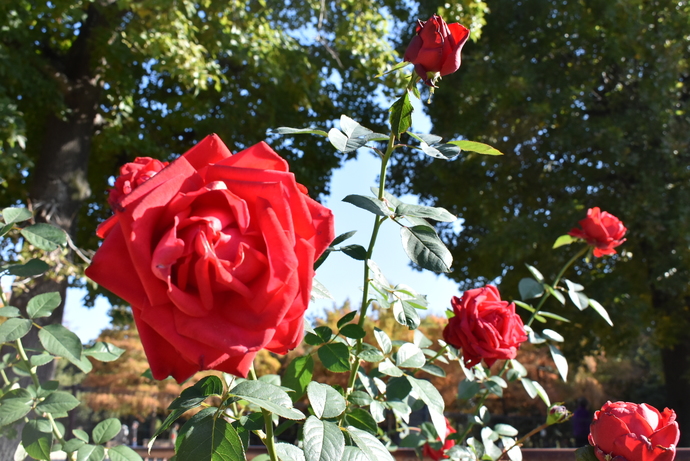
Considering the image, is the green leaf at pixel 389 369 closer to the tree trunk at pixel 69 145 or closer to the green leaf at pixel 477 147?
the green leaf at pixel 477 147

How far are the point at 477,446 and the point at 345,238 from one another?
0.67 meters

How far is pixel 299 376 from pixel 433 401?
246 mm

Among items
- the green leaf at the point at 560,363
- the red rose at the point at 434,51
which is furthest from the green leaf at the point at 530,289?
the red rose at the point at 434,51

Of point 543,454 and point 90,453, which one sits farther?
point 543,454

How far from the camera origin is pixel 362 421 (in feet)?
2.58

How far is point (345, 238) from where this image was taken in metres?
0.80

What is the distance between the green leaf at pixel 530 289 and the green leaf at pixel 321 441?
2.88 feet

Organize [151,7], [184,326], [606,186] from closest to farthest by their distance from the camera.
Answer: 1. [184,326]
2. [151,7]
3. [606,186]

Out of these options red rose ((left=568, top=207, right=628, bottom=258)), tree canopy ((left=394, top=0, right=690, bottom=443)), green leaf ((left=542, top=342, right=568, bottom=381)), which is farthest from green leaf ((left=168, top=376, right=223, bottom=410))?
tree canopy ((left=394, top=0, right=690, bottom=443))

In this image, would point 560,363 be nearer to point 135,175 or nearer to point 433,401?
point 433,401

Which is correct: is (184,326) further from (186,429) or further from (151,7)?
(151,7)

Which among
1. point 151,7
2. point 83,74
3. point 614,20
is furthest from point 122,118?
point 614,20

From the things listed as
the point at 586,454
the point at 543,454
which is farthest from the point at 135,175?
the point at 543,454

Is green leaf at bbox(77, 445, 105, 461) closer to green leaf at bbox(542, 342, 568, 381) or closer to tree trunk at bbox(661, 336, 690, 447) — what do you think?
green leaf at bbox(542, 342, 568, 381)
